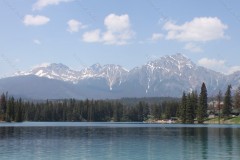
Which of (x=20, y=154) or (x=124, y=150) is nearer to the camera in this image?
(x=20, y=154)

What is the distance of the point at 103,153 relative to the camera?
61.6 metres

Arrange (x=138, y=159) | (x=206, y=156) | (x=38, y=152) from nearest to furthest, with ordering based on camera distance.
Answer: (x=138, y=159) < (x=206, y=156) < (x=38, y=152)

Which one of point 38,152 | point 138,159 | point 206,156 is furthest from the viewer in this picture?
point 38,152

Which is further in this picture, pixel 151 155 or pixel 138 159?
pixel 151 155

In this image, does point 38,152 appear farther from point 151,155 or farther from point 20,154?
point 151,155

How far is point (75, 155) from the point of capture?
58.6 metres

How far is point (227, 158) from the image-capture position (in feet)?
184

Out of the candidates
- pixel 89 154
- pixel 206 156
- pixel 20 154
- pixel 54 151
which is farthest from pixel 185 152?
pixel 20 154

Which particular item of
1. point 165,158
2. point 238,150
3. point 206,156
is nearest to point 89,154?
point 165,158

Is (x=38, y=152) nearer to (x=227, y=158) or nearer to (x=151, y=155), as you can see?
(x=151, y=155)

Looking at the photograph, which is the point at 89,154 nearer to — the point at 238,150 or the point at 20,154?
the point at 20,154

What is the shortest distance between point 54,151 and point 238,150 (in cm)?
2840

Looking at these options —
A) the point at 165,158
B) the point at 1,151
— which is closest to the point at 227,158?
the point at 165,158

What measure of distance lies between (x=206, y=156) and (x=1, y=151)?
96.9ft
